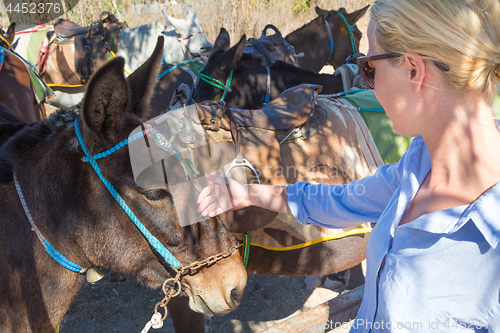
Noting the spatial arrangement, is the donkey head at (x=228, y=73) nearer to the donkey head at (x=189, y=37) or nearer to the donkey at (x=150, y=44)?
the donkey at (x=150, y=44)

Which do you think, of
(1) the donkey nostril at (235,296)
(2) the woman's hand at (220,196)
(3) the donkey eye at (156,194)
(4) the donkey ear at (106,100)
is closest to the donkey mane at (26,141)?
(4) the donkey ear at (106,100)

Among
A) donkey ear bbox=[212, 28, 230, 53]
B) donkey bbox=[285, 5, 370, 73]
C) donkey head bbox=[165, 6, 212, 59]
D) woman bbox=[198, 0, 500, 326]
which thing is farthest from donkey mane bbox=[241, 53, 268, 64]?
woman bbox=[198, 0, 500, 326]

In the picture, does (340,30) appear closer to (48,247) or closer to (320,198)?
(320,198)

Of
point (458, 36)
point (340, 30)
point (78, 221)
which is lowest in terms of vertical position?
point (78, 221)

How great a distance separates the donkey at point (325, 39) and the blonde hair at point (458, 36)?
16.6ft

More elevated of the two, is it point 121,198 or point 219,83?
point 121,198

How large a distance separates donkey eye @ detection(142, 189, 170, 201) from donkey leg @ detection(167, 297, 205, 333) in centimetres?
140

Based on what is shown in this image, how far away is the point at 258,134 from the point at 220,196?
2.31 feet

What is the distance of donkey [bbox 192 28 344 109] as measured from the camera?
3906 millimetres

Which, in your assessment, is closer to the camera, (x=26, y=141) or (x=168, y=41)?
(x=26, y=141)

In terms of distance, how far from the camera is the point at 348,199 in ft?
4.85

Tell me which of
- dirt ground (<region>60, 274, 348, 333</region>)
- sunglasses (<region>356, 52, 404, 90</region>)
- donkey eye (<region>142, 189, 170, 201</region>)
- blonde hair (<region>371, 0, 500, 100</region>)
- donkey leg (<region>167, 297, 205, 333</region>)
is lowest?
dirt ground (<region>60, 274, 348, 333</region>)

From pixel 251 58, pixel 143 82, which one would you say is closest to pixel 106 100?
pixel 143 82

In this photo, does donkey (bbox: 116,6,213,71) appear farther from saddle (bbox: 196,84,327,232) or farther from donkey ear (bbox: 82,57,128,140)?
donkey ear (bbox: 82,57,128,140)
